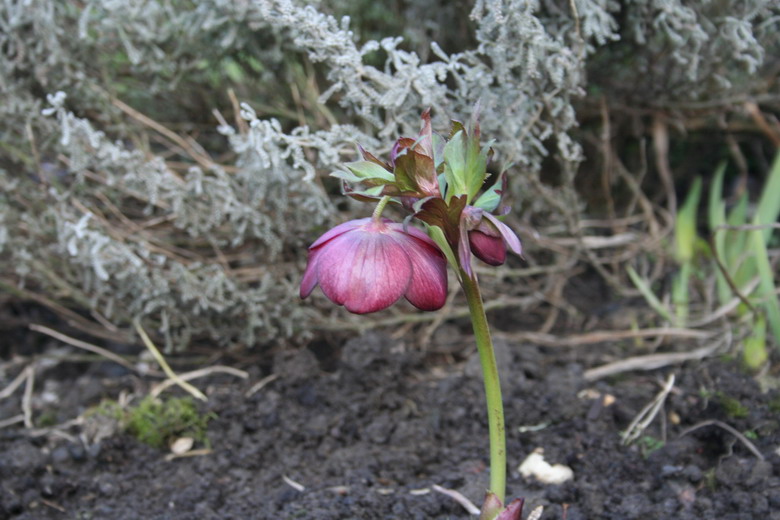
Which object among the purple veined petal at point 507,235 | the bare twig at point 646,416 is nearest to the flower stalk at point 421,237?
the purple veined petal at point 507,235

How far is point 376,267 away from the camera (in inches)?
32.9

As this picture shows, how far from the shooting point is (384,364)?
154cm

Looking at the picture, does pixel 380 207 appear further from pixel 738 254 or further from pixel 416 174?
pixel 738 254

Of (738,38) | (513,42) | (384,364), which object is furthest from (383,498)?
(738,38)

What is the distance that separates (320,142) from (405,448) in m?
0.58

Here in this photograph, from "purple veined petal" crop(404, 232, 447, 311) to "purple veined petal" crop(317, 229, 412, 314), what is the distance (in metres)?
0.01

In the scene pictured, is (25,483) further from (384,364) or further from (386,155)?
(386,155)

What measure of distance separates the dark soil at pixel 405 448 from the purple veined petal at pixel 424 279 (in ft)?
1.50

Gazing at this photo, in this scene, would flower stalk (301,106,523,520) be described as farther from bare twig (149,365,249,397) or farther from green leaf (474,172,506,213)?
bare twig (149,365,249,397)

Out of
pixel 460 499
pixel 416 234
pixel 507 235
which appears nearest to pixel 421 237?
pixel 416 234

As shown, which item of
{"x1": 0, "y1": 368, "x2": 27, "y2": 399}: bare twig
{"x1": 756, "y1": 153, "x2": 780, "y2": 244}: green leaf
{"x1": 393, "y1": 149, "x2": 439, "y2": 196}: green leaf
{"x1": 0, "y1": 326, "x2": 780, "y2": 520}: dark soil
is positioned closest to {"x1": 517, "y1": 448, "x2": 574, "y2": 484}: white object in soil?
{"x1": 0, "y1": 326, "x2": 780, "y2": 520}: dark soil

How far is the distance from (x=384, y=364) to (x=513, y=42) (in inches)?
26.7

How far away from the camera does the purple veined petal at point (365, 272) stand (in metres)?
0.83

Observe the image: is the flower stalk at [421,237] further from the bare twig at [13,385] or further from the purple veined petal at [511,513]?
the bare twig at [13,385]
